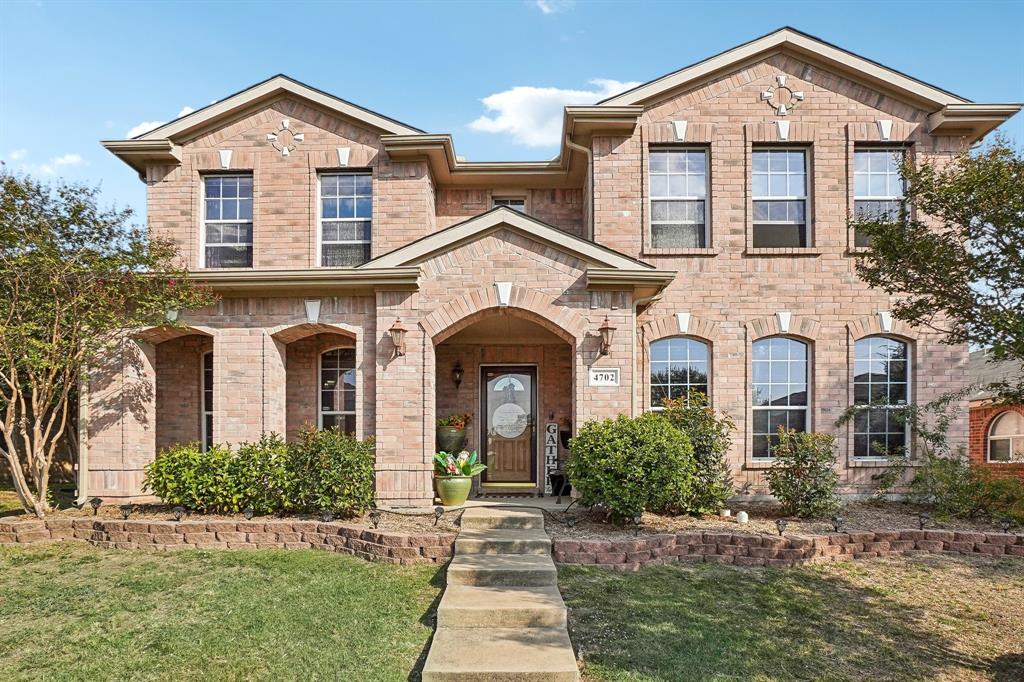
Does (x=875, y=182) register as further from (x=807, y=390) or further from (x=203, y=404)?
(x=203, y=404)

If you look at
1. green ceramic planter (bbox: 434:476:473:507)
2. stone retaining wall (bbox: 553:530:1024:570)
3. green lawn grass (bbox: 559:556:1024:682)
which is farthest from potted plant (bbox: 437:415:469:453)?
green lawn grass (bbox: 559:556:1024:682)

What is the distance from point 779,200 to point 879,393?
143 inches

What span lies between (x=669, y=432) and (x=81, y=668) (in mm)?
6428

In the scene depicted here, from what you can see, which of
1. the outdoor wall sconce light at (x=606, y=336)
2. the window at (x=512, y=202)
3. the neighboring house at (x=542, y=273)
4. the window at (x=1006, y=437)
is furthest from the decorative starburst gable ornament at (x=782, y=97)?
the window at (x=1006, y=437)

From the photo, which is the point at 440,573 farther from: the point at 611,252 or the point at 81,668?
the point at 611,252

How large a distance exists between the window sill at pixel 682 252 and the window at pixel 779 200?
2.84ft

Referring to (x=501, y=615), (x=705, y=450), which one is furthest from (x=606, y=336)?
(x=501, y=615)

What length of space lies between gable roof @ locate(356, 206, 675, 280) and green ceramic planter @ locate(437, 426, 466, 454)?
3.13 metres

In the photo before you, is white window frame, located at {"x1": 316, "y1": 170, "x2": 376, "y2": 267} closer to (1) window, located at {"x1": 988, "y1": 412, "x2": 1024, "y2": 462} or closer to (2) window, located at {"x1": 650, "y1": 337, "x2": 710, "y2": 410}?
(2) window, located at {"x1": 650, "y1": 337, "x2": 710, "y2": 410}

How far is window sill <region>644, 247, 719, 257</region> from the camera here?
10844 mm

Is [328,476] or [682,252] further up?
[682,252]

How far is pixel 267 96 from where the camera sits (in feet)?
38.5

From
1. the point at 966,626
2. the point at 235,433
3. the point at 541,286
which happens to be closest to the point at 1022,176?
the point at 966,626

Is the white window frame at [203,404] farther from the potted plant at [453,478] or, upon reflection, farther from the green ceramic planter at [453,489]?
the green ceramic planter at [453,489]
